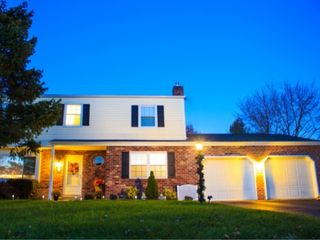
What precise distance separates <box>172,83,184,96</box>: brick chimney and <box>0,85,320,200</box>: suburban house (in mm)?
222

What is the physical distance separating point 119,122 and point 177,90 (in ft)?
13.1

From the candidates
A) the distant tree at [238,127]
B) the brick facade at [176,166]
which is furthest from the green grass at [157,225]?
the distant tree at [238,127]

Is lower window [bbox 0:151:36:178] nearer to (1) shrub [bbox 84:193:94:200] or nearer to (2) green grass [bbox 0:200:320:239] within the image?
(1) shrub [bbox 84:193:94:200]

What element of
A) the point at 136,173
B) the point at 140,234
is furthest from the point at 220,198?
the point at 140,234

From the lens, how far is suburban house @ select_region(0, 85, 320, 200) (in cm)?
1641

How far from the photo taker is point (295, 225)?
663cm

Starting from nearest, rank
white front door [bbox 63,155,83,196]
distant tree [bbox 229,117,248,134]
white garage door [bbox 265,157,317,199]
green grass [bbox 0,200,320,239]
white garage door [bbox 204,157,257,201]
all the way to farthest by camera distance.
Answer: green grass [bbox 0,200,320,239] → white garage door [bbox 204,157,257,201] → white garage door [bbox 265,157,317,199] → white front door [bbox 63,155,83,196] → distant tree [bbox 229,117,248,134]

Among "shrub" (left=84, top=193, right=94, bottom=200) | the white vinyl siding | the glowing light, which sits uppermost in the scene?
the white vinyl siding

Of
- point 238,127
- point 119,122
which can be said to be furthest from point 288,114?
point 119,122

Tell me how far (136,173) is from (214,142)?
4499mm

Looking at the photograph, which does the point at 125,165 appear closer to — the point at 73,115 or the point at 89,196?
the point at 89,196

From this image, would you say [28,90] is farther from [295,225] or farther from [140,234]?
[295,225]

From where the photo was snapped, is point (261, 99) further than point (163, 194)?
Yes

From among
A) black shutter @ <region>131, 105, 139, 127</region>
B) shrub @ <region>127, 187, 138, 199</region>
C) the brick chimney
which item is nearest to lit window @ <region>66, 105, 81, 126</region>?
black shutter @ <region>131, 105, 139, 127</region>
